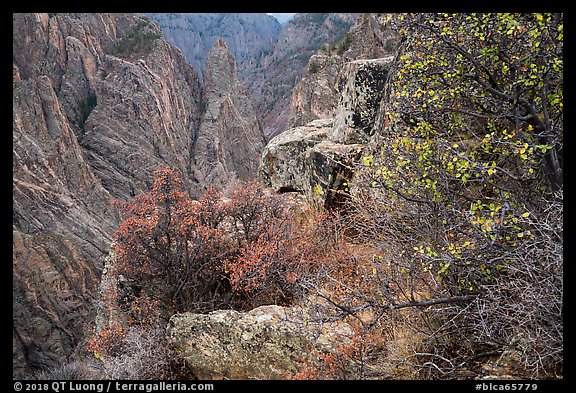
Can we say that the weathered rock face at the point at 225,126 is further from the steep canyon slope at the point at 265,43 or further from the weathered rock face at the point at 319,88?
the weathered rock face at the point at 319,88

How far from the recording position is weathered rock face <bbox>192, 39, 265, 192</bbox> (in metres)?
67.2

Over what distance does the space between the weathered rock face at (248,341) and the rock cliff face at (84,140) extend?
2361 centimetres

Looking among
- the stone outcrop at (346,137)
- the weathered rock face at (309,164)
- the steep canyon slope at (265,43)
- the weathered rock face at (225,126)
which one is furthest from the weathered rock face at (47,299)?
the steep canyon slope at (265,43)

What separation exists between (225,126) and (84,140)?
25.6 metres

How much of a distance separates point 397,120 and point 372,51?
32.5 meters

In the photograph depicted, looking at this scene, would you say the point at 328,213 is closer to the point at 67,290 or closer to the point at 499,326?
the point at 499,326

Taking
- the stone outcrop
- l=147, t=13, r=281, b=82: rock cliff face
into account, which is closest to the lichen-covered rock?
the stone outcrop

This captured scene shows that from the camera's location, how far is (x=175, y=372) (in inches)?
201

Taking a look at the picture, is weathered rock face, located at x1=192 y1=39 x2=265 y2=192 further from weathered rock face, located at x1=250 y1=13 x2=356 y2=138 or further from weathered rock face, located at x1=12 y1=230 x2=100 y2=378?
weathered rock face, located at x1=12 y1=230 x2=100 y2=378

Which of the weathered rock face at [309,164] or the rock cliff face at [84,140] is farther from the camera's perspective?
the rock cliff face at [84,140]

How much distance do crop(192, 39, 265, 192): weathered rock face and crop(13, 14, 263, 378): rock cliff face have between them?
249mm

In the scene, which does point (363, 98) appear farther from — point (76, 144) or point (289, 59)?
point (289, 59)

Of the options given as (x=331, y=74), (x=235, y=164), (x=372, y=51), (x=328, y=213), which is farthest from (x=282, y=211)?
(x=235, y=164)

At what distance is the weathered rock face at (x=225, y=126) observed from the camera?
2645 inches
